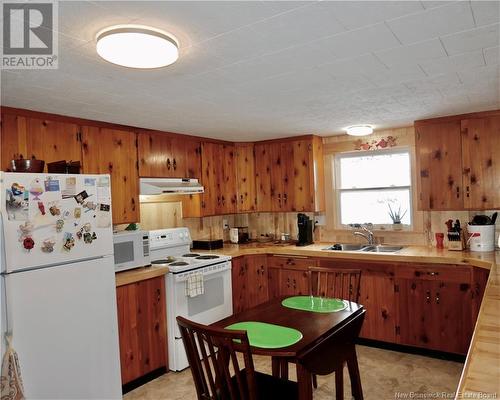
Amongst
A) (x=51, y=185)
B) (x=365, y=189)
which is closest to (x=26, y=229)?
(x=51, y=185)

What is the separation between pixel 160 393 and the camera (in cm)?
302

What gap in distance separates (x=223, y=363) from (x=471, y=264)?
2.49 meters

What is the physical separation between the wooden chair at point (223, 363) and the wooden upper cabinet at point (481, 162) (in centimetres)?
260

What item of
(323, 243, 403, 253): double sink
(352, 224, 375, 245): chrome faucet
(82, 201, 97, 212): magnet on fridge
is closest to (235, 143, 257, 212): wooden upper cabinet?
(323, 243, 403, 253): double sink

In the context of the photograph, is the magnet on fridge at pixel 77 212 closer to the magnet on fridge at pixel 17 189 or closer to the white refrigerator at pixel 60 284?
the white refrigerator at pixel 60 284

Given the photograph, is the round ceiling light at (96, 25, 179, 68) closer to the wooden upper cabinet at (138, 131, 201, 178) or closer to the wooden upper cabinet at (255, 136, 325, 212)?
the wooden upper cabinet at (138, 131, 201, 178)

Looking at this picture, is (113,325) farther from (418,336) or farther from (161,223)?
(418,336)

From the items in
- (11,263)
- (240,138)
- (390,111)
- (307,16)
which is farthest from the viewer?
(240,138)

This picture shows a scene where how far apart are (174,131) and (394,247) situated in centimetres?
267

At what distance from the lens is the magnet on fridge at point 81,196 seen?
8.29ft

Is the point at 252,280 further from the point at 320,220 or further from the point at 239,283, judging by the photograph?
the point at 320,220

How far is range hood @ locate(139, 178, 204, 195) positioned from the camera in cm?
366

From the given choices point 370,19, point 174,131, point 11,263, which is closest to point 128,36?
point 370,19

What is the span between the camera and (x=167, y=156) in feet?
13.0
